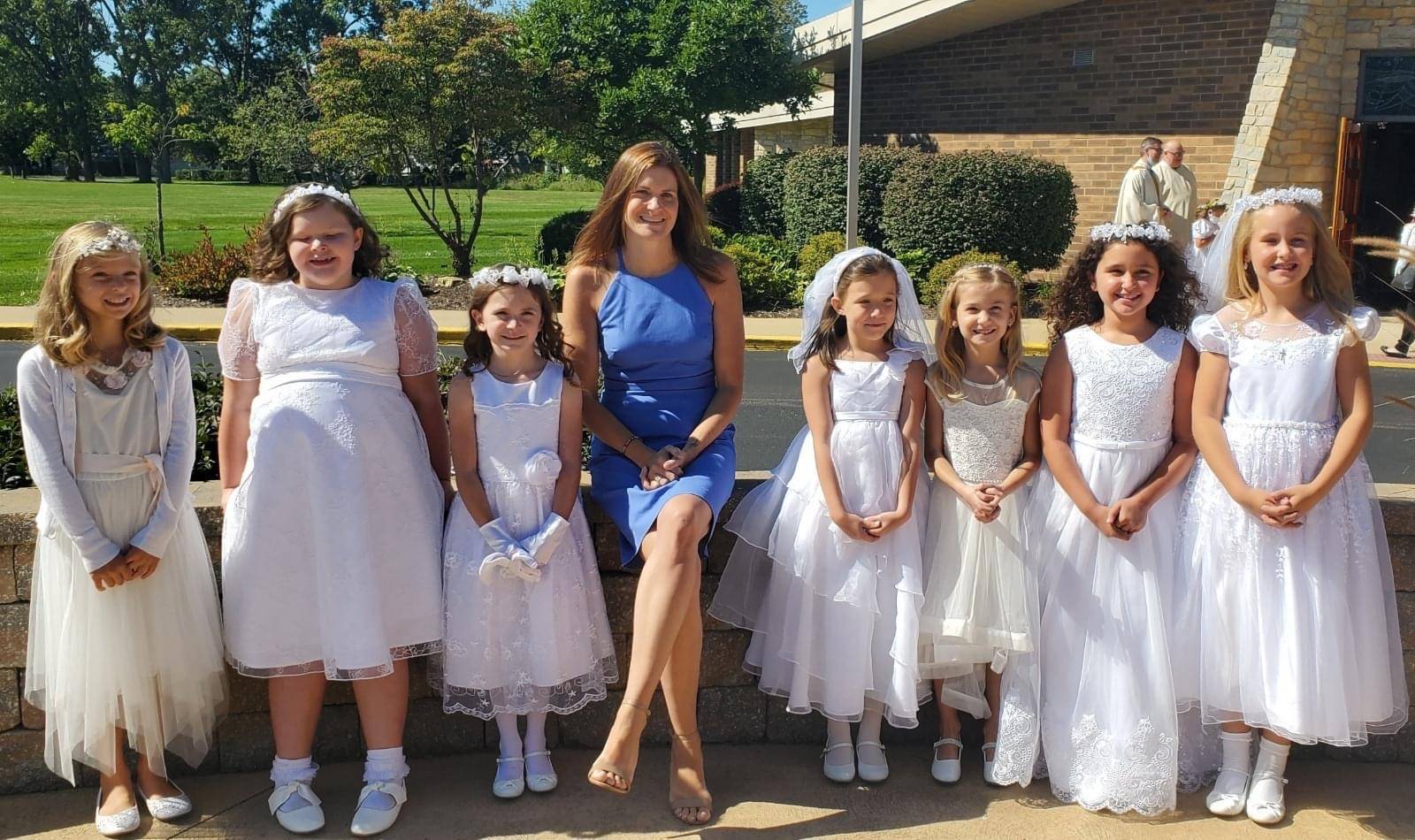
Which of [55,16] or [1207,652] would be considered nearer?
[1207,652]

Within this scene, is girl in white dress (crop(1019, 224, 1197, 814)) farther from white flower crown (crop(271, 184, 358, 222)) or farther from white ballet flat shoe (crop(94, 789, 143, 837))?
white ballet flat shoe (crop(94, 789, 143, 837))

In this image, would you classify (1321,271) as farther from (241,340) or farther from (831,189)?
(831,189)

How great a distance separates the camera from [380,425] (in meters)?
3.15

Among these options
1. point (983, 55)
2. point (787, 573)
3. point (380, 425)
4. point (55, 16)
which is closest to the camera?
point (380, 425)

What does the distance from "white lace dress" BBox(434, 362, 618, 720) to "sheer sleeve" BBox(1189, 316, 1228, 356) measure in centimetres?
181

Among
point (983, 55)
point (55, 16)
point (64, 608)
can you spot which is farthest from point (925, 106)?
point (55, 16)

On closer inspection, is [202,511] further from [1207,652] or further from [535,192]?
[535,192]

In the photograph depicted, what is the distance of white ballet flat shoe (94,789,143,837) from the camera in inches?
118

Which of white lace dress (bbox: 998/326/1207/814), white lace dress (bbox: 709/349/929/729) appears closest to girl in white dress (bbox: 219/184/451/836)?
white lace dress (bbox: 709/349/929/729)

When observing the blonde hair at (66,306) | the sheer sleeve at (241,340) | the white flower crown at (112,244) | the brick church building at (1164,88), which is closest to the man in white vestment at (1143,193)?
the brick church building at (1164,88)

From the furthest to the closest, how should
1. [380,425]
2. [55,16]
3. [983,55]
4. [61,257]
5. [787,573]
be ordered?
[55,16], [983,55], [787,573], [380,425], [61,257]

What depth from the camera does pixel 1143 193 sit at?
43.3ft

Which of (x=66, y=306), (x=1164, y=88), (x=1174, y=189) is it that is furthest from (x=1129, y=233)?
(x=1164, y=88)

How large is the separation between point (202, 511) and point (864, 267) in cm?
202
